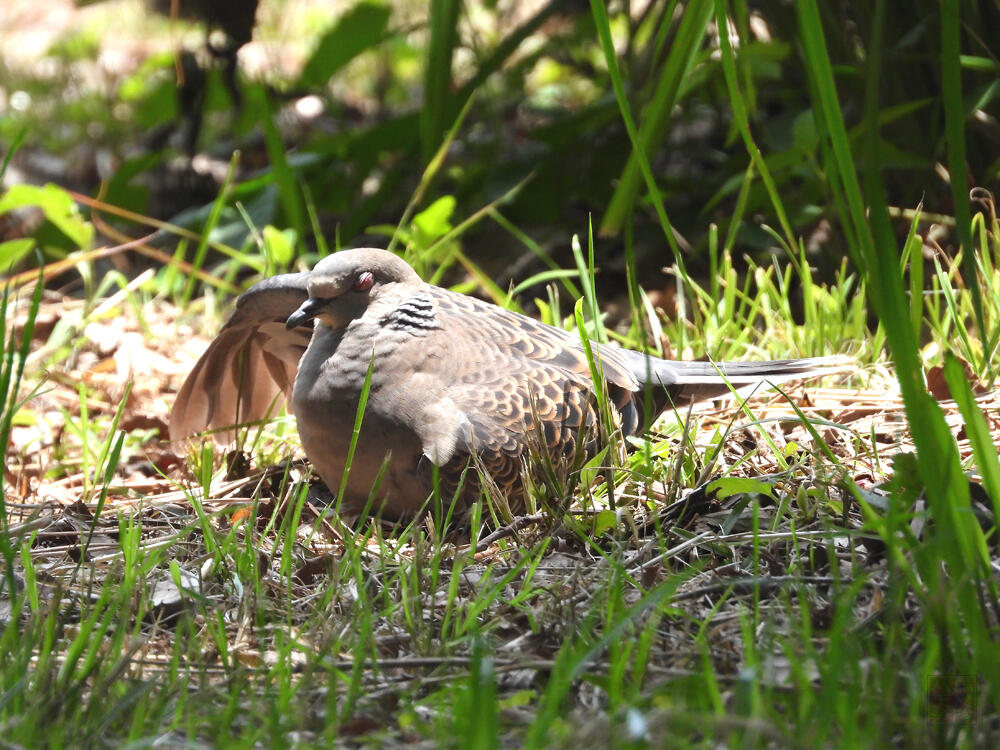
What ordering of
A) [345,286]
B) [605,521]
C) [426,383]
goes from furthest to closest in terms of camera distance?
[345,286]
[426,383]
[605,521]

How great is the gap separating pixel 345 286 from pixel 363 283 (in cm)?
5

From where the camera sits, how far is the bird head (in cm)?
306

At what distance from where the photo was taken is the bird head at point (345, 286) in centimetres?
306

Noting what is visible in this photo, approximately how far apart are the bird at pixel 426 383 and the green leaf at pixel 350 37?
222cm

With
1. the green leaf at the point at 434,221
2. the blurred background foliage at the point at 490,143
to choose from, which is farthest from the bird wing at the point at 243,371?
the green leaf at the point at 434,221

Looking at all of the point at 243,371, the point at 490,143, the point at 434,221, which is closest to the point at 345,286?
the point at 243,371

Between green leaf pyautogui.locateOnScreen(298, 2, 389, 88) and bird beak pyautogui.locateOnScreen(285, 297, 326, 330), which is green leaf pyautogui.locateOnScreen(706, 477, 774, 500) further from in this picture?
green leaf pyautogui.locateOnScreen(298, 2, 389, 88)

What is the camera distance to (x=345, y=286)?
10.1 feet

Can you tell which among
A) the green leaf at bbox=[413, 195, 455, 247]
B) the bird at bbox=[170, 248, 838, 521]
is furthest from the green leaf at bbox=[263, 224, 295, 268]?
the bird at bbox=[170, 248, 838, 521]

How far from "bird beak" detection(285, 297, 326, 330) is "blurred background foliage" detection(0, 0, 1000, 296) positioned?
0.48 metres

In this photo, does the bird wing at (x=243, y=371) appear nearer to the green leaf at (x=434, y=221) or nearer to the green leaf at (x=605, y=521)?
the green leaf at (x=434, y=221)

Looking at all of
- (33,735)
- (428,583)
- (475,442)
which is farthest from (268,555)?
(33,735)

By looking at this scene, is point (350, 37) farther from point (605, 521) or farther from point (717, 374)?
point (605, 521)

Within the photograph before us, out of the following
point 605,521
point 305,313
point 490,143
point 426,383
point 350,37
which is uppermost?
point 350,37
